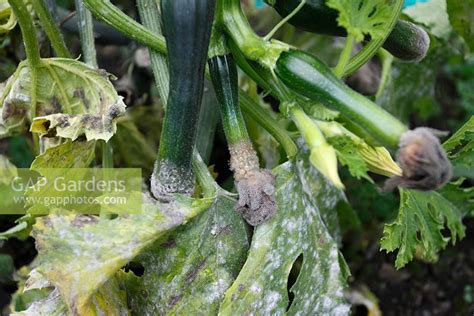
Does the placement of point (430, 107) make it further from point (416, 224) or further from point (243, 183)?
point (243, 183)

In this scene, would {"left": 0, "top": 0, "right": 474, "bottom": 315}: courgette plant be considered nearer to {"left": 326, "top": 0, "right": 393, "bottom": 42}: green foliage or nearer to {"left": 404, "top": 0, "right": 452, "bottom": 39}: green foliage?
{"left": 326, "top": 0, "right": 393, "bottom": 42}: green foliage

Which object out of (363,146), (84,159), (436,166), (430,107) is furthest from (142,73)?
(436,166)

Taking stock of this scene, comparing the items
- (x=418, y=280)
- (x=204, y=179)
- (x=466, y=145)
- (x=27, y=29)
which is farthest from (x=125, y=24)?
(x=418, y=280)

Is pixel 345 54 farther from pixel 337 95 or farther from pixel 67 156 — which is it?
pixel 67 156

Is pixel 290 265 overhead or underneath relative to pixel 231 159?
underneath

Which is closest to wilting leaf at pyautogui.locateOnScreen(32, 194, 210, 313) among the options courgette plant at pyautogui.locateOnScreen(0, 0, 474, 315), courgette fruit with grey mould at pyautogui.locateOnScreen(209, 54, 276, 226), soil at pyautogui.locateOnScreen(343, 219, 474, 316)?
courgette plant at pyautogui.locateOnScreen(0, 0, 474, 315)

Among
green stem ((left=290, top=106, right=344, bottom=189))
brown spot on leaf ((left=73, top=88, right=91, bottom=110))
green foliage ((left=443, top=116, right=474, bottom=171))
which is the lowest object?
green foliage ((left=443, top=116, right=474, bottom=171))
